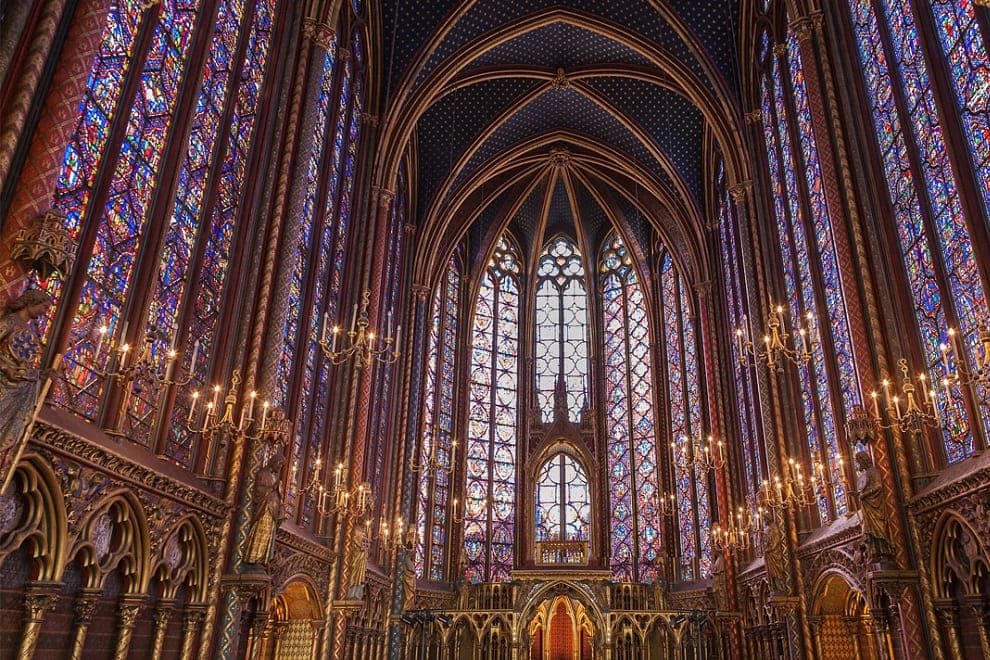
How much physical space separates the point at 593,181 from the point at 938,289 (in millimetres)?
22113

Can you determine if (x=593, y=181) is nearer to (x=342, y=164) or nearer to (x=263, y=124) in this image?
(x=342, y=164)

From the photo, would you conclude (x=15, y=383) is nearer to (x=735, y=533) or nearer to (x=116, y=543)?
(x=116, y=543)

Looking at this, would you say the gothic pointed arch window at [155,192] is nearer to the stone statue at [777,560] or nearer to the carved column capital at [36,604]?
the carved column capital at [36,604]

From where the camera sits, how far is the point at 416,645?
979 inches

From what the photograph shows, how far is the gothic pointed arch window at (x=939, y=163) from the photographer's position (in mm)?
11109

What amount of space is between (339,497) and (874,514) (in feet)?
37.0

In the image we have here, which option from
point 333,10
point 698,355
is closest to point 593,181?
point 698,355

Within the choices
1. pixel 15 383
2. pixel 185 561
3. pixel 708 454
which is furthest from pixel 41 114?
pixel 708 454

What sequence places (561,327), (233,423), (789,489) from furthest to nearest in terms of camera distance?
1. (561,327)
2. (789,489)
3. (233,423)

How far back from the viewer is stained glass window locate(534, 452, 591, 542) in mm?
31359

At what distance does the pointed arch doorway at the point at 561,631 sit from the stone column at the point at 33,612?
61.8 feet

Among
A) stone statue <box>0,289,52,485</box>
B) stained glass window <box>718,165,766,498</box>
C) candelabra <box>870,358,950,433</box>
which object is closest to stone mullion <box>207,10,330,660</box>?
stone statue <box>0,289,52,485</box>

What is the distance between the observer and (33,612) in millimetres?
8258

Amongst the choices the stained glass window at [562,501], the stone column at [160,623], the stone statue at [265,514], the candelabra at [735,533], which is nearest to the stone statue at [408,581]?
the stained glass window at [562,501]
